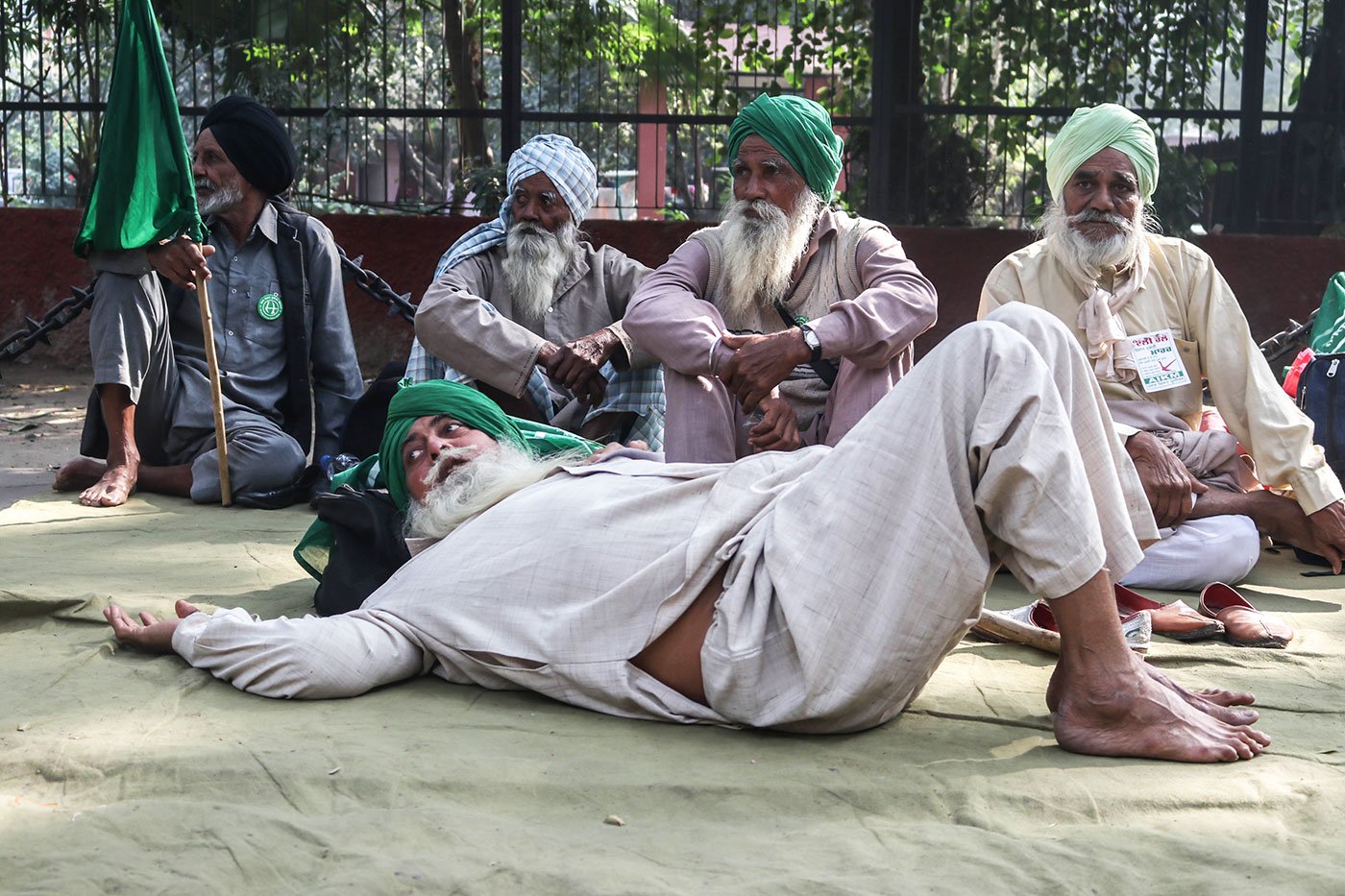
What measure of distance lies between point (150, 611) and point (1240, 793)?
2685 millimetres

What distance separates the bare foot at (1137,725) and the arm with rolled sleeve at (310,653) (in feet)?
4.54

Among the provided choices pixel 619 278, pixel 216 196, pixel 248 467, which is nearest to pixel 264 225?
pixel 216 196

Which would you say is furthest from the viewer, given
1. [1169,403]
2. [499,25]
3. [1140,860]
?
[499,25]

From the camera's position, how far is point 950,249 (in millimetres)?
8805

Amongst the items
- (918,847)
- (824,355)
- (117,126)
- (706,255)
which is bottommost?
(918,847)

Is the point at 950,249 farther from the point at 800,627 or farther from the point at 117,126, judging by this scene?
the point at 800,627

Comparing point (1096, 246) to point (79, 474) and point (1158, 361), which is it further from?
point (79, 474)

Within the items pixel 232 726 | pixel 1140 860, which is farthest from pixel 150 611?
pixel 1140 860

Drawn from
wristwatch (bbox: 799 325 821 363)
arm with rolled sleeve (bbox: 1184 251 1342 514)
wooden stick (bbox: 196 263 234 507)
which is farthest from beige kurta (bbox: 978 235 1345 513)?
wooden stick (bbox: 196 263 234 507)

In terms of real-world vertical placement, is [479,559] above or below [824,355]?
below

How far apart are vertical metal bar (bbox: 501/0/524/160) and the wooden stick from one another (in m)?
3.64

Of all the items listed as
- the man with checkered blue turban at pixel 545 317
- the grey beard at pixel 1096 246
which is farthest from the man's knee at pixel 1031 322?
the man with checkered blue turban at pixel 545 317

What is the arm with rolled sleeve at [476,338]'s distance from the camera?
5.39 metres

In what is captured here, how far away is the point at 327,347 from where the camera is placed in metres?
6.14
